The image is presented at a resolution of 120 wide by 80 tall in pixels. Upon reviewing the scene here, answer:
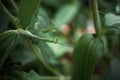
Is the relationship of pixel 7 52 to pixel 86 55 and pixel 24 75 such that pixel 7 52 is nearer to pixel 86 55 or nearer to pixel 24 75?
pixel 24 75

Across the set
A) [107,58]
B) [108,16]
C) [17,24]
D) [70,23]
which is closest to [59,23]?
[70,23]

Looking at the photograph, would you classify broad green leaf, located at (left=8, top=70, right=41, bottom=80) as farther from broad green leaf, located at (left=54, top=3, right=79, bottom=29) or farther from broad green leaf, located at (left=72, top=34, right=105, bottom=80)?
broad green leaf, located at (left=54, top=3, right=79, bottom=29)

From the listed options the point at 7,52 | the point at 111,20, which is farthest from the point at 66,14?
the point at 7,52

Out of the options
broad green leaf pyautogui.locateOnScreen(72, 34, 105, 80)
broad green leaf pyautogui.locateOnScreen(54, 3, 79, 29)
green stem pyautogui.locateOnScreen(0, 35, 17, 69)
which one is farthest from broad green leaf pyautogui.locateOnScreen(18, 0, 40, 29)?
broad green leaf pyautogui.locateOnScreen(54, 3, 79, 29)

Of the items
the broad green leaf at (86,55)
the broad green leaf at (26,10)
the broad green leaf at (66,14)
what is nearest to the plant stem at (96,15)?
the broad green leaf at (86,55)

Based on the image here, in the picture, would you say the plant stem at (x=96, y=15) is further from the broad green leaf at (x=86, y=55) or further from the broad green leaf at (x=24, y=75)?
the broad green leaf at (x=24, y=75)

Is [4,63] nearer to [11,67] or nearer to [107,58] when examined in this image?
[11,67]
